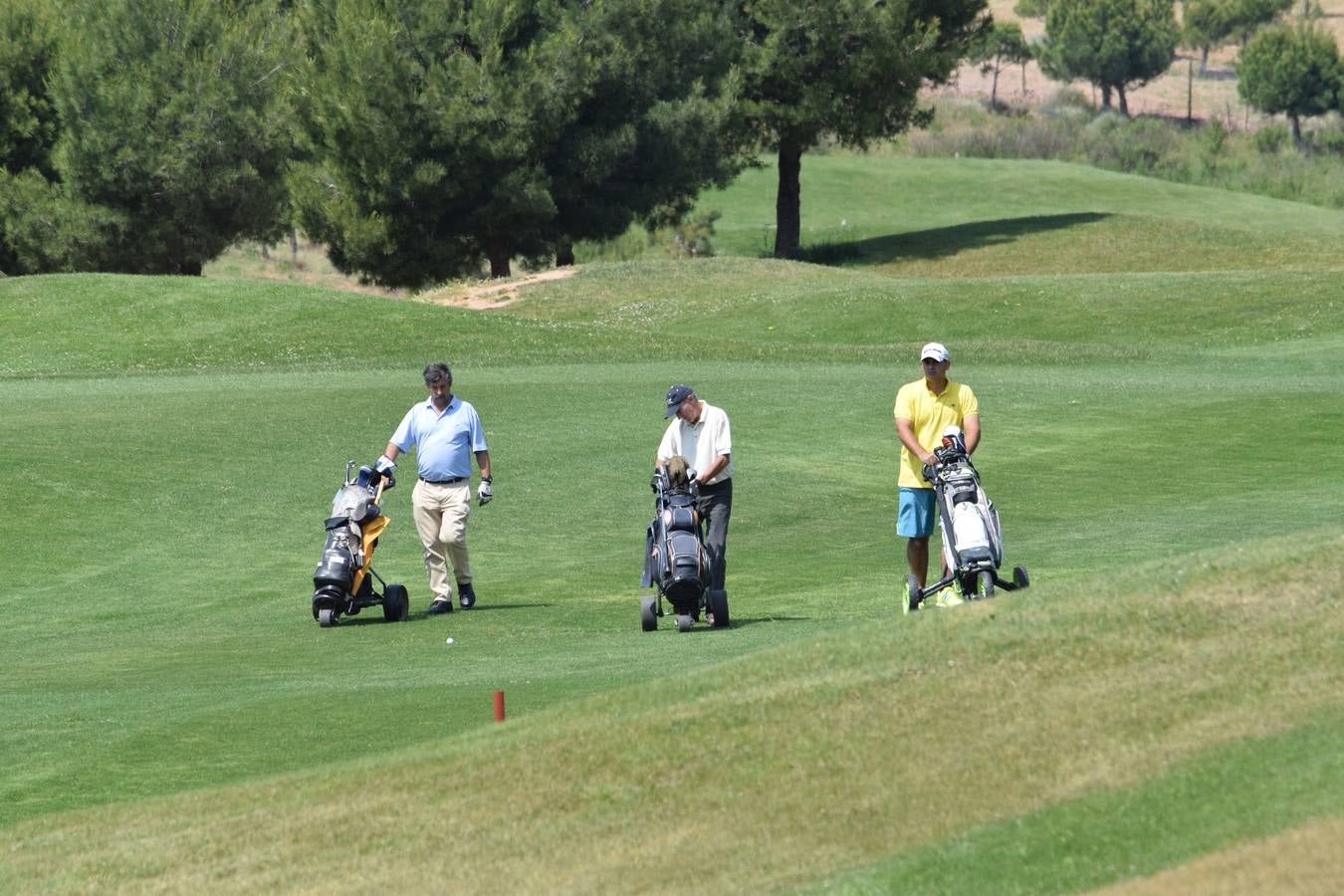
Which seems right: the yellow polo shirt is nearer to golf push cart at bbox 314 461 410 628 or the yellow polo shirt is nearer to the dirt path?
golf push cart at bbox 314 461 410 628

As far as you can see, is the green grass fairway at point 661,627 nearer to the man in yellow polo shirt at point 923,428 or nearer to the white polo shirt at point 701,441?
the man in yellow polo shirt at point 923,428

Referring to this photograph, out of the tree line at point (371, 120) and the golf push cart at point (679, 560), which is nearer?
the golf push cart at point (679, 560)

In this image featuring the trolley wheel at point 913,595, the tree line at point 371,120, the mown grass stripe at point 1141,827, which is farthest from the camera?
the tree line at point 371,120

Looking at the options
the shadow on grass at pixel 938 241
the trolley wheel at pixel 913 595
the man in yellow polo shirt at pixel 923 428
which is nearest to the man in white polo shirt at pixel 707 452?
the man in yellow polo shirt at pixel 923 428

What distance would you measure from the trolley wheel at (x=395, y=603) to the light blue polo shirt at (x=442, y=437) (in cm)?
102

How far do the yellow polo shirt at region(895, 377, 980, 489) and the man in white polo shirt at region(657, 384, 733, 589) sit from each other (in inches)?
56.1

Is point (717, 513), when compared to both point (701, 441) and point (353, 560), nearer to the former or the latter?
point (701, 441)

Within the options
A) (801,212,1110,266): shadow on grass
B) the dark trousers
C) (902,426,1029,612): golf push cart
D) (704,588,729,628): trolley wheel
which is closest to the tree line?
(801,212,1110,266): shadow on grass

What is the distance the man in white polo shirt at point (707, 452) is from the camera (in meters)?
15.4

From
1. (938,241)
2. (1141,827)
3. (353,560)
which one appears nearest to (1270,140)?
(938,241)

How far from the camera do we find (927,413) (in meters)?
14.7

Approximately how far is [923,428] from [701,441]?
5.82 ft

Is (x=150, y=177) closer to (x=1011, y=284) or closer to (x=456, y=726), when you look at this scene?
(x=1011, y=284)

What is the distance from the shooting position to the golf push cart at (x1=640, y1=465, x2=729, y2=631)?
49.7ft
